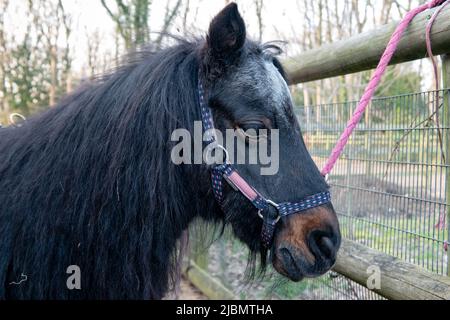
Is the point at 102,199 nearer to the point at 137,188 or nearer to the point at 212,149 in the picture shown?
the point at 137,188

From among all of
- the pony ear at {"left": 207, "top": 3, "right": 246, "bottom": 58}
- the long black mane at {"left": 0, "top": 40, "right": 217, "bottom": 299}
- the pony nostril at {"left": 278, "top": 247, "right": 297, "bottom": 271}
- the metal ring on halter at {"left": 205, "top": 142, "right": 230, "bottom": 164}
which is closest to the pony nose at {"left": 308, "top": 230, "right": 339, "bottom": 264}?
the pony nostril at {"left": 278, "top": 247, "right": 297, "bottom": 271}

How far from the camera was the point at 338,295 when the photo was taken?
3.09 m

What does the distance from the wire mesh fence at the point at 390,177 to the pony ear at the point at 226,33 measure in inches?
42.6

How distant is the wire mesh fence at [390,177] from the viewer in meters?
2.02

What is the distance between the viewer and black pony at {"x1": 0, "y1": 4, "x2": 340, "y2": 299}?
1.63 meters

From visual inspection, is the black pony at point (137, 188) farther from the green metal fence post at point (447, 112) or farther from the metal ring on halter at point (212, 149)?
the green metal fence post at point (447, 112)

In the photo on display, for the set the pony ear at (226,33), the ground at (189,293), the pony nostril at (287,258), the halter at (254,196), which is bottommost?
the ground at (189,293)

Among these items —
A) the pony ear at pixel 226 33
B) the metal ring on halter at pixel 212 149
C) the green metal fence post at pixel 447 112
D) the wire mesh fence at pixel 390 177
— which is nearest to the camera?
the pony ear at pixel 226 33

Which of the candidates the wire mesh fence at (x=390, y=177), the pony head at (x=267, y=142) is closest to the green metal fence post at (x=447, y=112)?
the wire mesh fence at (x=390, y=177)

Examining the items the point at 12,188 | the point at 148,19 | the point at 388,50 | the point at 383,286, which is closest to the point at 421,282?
the point at 383,286

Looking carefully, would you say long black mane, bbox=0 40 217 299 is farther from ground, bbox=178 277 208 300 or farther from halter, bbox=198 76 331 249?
ground, bbox=178 277 208 300

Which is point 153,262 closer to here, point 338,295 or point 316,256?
point 316,256

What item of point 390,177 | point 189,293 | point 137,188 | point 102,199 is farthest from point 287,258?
point 189,293

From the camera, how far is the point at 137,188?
5.44 ft
